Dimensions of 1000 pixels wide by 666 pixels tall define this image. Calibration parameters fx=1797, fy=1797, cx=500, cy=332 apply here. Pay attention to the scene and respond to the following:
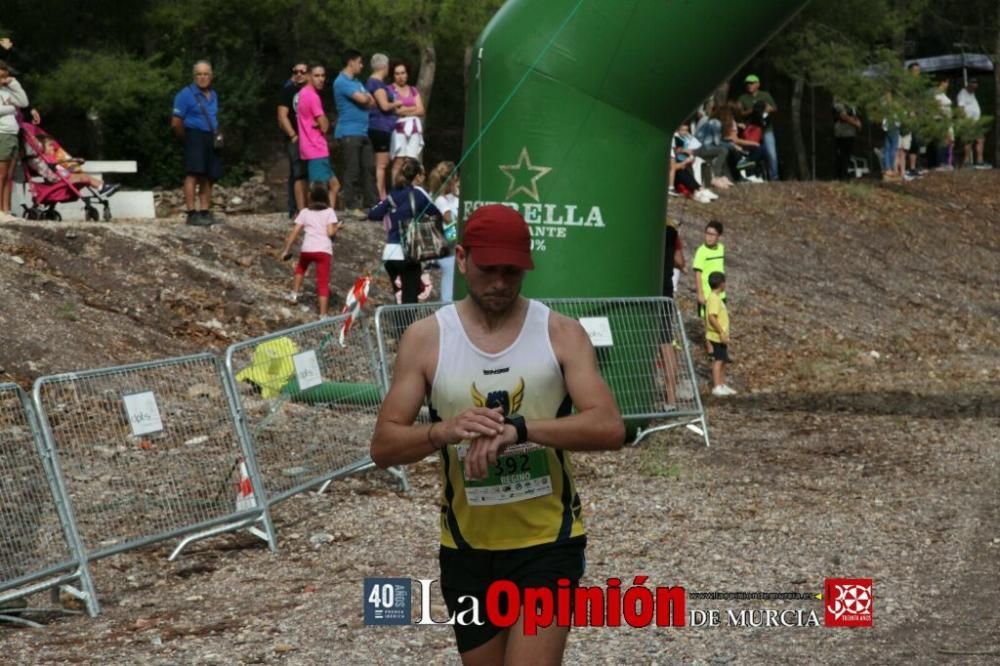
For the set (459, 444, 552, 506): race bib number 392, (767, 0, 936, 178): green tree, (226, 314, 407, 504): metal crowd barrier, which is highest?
(767, 0, 936, 178): green tree

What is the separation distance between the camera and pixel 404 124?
2027 centimetres

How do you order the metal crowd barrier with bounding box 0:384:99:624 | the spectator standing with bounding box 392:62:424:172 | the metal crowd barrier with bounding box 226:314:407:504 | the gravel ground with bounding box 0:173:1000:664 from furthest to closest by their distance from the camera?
the spectator standing with bounding box 392:62:424:172 < the metal crowd barrier with bounding box 226:314:407:504 < the metal crowd barrier with bounding box 0:384:99:624 < the gravel ground with bounding box 0:173:1000:664

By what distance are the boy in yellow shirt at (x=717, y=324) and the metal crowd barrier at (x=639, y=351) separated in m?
2.73

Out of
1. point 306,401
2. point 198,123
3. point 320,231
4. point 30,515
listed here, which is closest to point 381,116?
point 198,123

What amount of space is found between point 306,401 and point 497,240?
5.81 metres

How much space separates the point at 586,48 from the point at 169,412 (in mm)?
4600

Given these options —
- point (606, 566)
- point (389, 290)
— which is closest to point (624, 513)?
point (606, 566)

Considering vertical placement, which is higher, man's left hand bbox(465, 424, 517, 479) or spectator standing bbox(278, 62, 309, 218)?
spectator standing bbox(278, 62, 309, 218)

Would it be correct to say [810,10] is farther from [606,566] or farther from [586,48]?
[606,566]

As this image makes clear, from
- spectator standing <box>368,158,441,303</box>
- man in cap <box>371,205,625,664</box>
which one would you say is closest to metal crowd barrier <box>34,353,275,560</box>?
man in cap <box>371,205,625,664</box>

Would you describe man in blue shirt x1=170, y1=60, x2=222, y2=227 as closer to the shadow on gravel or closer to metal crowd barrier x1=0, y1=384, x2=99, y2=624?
the shadow on gravel

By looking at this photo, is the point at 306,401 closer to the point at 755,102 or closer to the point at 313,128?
the point at 313,128
